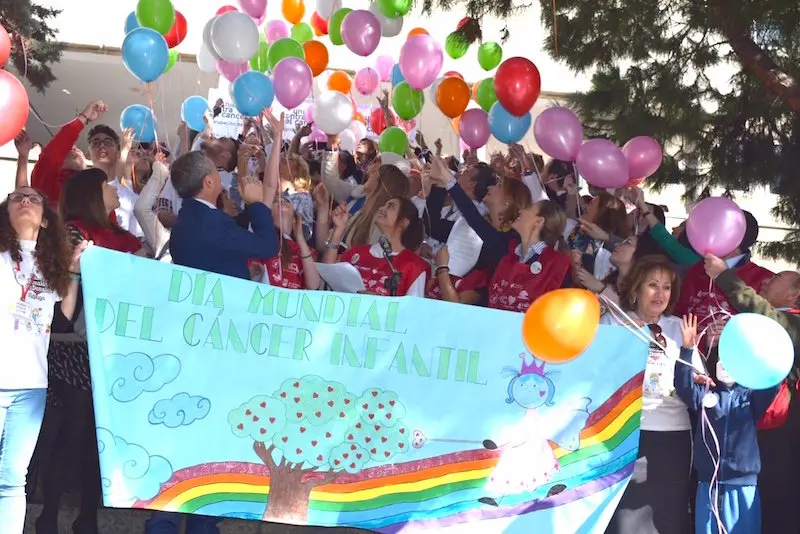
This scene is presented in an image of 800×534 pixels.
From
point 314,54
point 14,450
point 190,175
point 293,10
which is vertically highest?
point 293,10

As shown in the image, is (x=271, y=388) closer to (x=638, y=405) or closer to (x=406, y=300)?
(x=406, y=300)

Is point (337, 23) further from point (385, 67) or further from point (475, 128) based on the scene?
point (385, 67)

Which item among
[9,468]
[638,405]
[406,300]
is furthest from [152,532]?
[638,405]

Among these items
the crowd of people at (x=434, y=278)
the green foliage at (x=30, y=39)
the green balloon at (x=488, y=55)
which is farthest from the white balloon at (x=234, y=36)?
the green balloon at (x=488, y=55)

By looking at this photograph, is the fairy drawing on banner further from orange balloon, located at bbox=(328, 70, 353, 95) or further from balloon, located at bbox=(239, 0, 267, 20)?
orange balloon, located at bbox=(328, 70, 353, 95)

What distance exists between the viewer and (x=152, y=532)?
4391 mm

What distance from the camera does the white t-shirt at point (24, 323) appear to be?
13.2 feet

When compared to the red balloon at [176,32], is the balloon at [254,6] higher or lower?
higher

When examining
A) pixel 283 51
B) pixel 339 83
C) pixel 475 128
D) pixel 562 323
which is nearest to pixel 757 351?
pixel 562 323

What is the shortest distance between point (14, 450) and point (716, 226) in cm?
292

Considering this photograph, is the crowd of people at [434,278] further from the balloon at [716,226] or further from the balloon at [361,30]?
the balloon at [361,30]

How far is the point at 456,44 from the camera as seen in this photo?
6371 millimetres

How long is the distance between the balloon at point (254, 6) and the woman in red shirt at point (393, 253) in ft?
9.40

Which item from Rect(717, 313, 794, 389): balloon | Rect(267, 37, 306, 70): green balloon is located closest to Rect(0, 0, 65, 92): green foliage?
Rect(267, 37, 306, 70): green balloon
